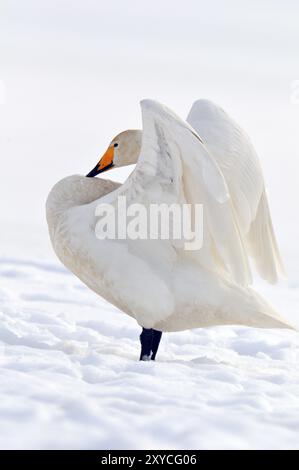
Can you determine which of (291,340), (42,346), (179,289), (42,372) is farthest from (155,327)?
(291,340)

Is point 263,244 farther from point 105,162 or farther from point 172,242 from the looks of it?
point 105,162

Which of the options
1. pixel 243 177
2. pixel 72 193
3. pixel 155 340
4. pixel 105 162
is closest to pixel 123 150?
pixel 105 162

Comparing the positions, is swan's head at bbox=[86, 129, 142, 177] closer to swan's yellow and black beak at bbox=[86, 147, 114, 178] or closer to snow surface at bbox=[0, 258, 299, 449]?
swan's yellow and black beak at bbox=[86, 147, 114, 178]

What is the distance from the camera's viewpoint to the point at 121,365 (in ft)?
21.9

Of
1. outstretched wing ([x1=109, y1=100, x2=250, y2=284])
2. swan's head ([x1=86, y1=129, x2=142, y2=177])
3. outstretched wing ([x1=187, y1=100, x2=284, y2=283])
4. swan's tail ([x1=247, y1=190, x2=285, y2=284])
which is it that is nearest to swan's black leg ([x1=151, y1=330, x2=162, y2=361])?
outstretched wing ([x1=109, y1=100, x2=250, y2=284])

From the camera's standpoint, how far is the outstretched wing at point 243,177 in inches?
320

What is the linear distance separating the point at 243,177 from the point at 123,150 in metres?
1.06

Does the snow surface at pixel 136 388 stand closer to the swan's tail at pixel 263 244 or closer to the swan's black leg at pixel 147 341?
the swan's black leg at pixel 147 341

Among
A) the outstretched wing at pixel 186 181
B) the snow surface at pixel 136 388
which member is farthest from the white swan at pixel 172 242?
the snow surface at pixel 136 388

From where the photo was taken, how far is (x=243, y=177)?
26.9ft

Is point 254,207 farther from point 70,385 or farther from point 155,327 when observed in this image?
point 70,385

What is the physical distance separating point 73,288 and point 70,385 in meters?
6.75

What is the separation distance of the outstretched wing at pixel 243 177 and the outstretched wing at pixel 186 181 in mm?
735
